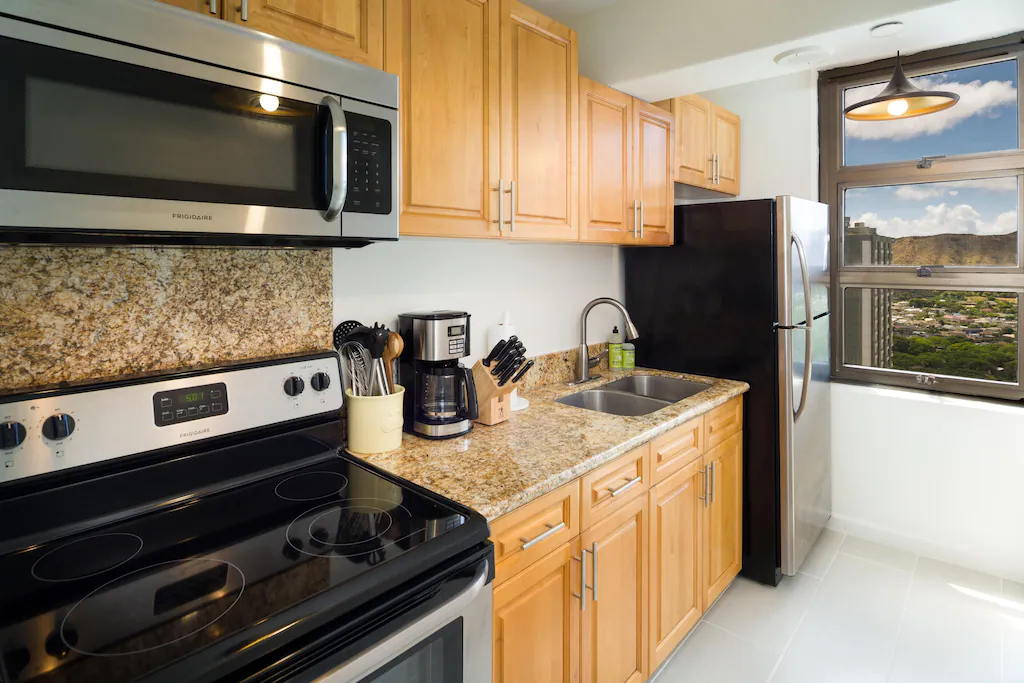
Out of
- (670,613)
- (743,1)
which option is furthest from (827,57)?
(670,613)

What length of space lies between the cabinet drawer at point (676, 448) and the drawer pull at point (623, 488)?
124mm

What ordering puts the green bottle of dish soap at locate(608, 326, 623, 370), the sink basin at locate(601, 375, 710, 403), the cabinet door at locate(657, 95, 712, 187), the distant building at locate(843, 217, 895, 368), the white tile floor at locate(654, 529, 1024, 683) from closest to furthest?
the white tile floor at locate(654, 529, 1024, 683) → the sink basin at locate(601, 375, 710, 403) → the cabinet door at locate(657, 95, 712, 187) → the green bottle of dish soap at locate(608, 326, 623, 370) → the distant building at locate(843, 217, 895, 368)

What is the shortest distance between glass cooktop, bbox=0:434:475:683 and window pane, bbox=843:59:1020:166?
3.03 metres

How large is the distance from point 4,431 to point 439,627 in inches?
33.8

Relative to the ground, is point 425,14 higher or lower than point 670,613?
higher

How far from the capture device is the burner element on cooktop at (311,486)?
1.27 metres

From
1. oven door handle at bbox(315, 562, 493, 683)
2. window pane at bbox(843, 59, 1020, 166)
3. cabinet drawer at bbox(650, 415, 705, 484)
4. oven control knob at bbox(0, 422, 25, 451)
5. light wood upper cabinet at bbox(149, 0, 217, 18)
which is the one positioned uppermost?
window pane at bbox(843, 59, 1020, 166)

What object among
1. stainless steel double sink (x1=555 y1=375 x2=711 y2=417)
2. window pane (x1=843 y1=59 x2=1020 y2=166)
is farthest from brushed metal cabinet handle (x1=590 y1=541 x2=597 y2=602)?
window pane (x1=843 y1=59 x2=1020 y2=166)

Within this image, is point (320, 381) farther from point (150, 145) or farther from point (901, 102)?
point (901, 102)

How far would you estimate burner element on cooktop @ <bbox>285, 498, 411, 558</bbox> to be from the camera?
1.03 metres

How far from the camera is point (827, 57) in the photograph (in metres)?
2.04

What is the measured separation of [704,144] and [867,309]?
1255mm

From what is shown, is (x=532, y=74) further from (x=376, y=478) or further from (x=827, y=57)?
(x=376, y=478)

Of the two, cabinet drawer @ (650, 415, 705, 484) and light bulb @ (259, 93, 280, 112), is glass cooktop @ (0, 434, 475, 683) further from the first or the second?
cabinet drawer @ (650, 415, 705, 484)
